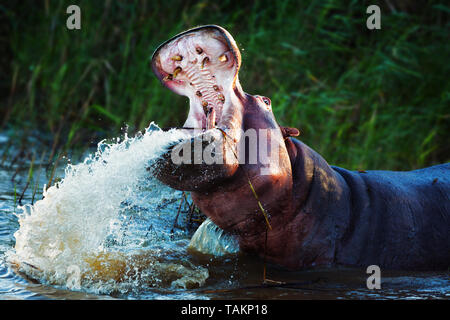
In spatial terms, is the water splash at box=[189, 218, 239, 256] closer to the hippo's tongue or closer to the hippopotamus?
the hippopotamus

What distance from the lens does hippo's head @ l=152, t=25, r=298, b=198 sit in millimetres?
2385

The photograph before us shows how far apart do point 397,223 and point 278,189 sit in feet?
2.23

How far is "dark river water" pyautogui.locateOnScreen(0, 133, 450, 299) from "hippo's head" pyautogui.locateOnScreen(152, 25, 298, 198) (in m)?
0.20

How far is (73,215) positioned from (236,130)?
0.81 metres

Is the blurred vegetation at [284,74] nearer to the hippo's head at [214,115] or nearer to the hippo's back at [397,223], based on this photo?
the hippo's back at [397,223]

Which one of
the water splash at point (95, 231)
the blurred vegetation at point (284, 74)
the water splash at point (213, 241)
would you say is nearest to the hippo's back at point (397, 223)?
the water splash at point (213, 241)

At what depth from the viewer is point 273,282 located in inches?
108

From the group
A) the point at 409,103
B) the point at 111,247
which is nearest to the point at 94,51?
the point at 409,103

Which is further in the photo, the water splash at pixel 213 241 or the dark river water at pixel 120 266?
the water splash at pixel 213 241

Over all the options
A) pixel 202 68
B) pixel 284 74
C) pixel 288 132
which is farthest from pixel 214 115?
pixel 284 74

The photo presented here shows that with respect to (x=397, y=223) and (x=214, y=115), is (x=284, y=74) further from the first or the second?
(x=214, y=115)

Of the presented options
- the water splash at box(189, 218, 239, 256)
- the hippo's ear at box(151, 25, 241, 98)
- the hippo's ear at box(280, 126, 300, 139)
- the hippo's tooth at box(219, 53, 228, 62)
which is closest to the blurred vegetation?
the water splash at box(189, 218, 239, 256)

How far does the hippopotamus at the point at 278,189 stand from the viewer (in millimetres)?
2572
